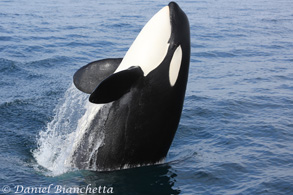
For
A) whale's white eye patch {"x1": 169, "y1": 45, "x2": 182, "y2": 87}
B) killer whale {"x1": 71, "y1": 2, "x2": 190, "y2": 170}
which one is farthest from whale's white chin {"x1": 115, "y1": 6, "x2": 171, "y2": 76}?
whale's white eye patch {"x1": 169, "y1": 45, "x2": 182, "y2": 87}

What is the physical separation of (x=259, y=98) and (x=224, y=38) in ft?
38.0

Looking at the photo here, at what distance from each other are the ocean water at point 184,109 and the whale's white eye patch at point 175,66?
73.8 inches

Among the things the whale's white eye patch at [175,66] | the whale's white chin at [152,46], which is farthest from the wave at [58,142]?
the whale's white eye patch at [175,66]

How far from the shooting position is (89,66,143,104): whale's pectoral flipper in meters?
8.31

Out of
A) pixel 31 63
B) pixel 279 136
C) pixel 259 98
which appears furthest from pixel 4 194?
pixel 31 63

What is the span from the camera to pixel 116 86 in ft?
28.1

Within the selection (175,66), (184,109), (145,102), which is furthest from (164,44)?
(184,109)

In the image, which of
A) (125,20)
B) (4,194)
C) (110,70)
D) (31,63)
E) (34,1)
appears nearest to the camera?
(4,194)

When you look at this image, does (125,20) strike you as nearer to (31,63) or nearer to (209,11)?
(209,11)

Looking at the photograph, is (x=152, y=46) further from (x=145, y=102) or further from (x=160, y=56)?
(x=145, y=102)

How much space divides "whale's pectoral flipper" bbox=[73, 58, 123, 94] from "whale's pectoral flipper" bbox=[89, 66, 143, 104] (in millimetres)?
1228

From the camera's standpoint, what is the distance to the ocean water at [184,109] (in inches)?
358

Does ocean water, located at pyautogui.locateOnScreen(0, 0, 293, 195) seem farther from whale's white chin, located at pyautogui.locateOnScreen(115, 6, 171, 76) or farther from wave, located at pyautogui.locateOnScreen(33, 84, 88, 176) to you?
whale's white chin, located at pyautogui.locateOnScreen(115, 6, 171, 76)

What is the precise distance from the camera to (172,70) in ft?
29.1
